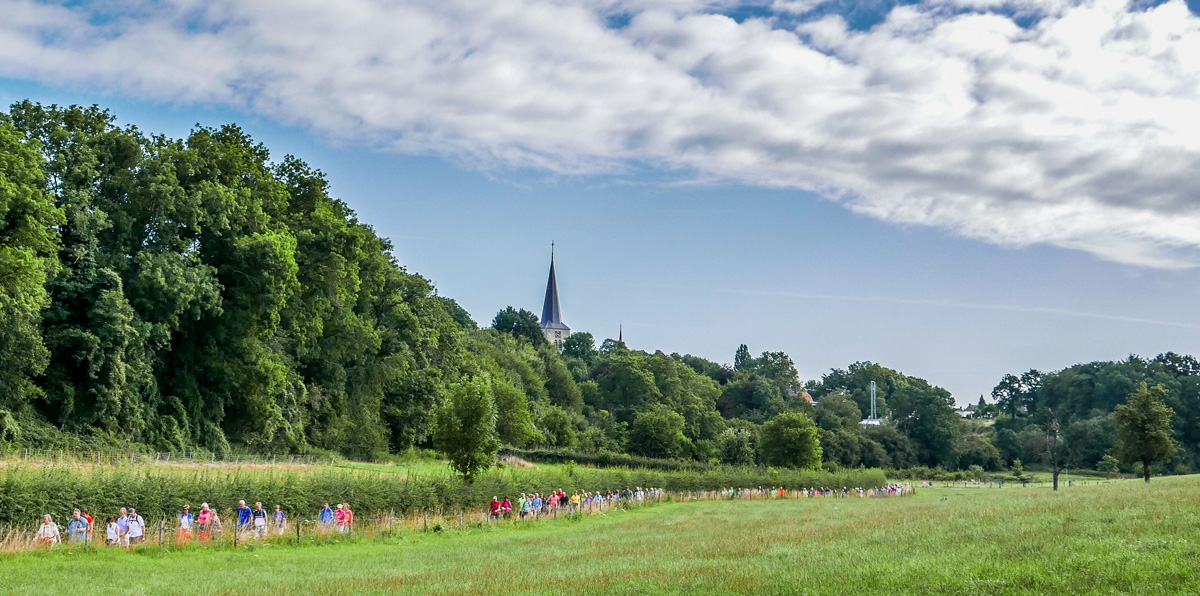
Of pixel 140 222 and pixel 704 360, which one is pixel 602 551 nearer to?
pixel 140 222

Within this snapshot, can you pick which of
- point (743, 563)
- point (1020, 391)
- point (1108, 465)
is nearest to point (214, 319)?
point (743, 563)

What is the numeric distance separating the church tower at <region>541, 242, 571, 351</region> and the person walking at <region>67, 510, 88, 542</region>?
6345 inches

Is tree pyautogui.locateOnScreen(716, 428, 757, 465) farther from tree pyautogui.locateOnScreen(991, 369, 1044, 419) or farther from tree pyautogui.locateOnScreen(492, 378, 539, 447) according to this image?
tree pyautogui.locateOnScreen(991, 369, 1044, 419)

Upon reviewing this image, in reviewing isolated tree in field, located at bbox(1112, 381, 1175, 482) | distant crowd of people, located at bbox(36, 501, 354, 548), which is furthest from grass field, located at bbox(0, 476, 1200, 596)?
isolated tree in field, located at bbox(1112, 381, 1175, 482)

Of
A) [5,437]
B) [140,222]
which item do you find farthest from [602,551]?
[140,222]

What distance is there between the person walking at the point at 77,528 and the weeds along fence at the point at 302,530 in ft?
0.45

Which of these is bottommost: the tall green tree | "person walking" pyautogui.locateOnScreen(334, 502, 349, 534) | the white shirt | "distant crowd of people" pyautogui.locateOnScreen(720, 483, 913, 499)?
"distant crowd of people" pyautogui.locateOnScreen(720, 483, 913, 499)

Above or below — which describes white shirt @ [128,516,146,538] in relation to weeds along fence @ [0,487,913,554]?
above

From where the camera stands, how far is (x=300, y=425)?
203ft

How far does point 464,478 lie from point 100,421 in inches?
847

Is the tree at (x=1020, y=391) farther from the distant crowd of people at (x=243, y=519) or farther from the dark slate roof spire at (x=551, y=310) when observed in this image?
the distant crowd of people at (x=243, y=519)

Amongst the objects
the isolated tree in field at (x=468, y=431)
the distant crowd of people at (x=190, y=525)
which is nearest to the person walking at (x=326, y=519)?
the distant crowd of people at (x=190, y=525)

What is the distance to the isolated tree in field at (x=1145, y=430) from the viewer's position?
211 feet

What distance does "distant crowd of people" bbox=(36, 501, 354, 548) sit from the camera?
78.6 ft
